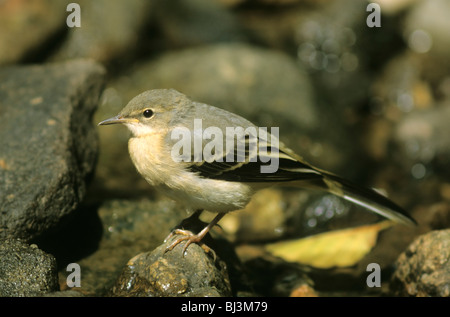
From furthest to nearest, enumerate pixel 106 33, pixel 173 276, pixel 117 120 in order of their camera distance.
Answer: pixel 106 33
pixel 117 120
pixel 173 276

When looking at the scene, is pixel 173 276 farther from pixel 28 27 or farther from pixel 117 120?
pixel 28 27

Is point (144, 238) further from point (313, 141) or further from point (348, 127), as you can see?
point (348, 127)

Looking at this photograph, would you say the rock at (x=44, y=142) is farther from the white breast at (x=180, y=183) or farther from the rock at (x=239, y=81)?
the rock at (x=239, y=81)

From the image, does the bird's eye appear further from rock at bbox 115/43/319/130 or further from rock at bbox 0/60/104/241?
rock at bbox 115/43/319/130

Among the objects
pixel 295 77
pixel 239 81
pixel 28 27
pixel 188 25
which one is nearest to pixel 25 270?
pixel 239 81

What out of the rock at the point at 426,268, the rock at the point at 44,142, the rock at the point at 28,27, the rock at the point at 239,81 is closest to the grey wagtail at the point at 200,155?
the rock at the point at 44,142

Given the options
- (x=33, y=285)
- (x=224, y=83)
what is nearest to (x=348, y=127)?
(x=224, y=83)
